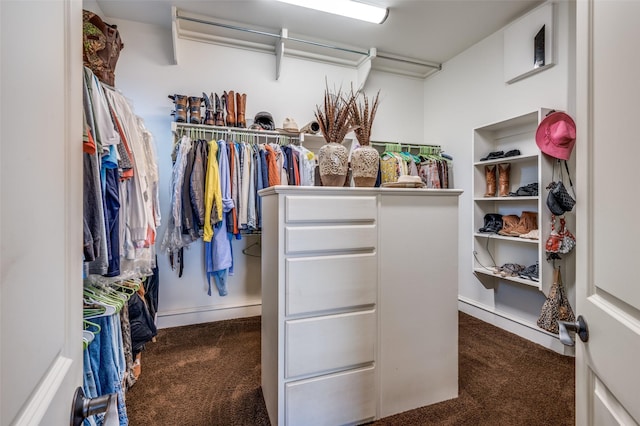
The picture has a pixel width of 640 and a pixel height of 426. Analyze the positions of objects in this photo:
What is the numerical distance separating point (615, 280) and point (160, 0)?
318 centimetres

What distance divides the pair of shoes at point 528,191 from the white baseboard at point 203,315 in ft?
8.48

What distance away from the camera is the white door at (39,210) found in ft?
1.00

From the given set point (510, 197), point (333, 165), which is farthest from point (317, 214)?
point (510, 197)

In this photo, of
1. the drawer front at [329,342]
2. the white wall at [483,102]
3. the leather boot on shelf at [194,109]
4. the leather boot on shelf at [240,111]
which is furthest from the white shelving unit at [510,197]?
the leather boot on shelf at [194,109]

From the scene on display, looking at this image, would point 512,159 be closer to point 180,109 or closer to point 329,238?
point 329,238

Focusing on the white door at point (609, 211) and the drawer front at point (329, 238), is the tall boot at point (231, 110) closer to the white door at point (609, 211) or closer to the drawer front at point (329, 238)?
the drawer front at point (329, 238)

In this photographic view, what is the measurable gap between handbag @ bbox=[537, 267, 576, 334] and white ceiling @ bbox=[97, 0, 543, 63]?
2.21m

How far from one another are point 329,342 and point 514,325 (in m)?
2.07

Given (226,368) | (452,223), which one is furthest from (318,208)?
(226,368)

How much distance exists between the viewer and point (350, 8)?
7.94ft

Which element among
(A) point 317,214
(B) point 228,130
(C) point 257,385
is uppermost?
(B) point 228,130

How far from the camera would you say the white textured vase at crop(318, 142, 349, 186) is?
1.51 metres

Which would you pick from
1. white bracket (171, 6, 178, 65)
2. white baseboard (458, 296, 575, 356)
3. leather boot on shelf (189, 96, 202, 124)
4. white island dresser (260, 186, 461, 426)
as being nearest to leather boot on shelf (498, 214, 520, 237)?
white baseboard (458, 296, 575, 356)

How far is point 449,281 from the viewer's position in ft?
5.40
